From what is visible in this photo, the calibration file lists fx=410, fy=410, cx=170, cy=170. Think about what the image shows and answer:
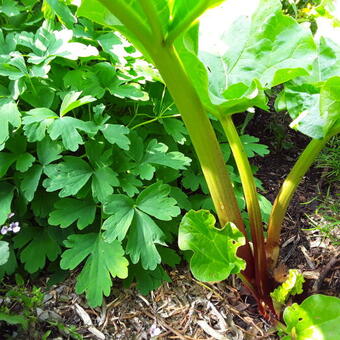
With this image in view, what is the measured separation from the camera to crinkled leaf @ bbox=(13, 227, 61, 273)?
1.37 m

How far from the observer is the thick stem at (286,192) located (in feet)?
3.76

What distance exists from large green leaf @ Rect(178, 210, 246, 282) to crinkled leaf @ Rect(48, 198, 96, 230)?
0.36 meters

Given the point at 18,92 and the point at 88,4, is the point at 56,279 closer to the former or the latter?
the point at 18,92

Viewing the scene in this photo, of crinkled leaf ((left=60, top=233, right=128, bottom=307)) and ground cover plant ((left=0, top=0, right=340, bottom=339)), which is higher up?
ground cover plant ((left=0, top=0, right=340, bottom=339))

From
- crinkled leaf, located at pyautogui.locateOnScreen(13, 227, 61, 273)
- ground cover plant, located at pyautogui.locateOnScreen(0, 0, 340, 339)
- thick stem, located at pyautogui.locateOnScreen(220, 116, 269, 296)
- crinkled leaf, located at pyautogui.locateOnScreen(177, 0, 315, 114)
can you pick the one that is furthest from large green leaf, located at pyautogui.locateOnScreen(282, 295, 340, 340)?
crinkled leaf, located at pyautogui.locateOnScreen(13, 227, 61, 273)

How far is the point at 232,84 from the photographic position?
112 centimetres

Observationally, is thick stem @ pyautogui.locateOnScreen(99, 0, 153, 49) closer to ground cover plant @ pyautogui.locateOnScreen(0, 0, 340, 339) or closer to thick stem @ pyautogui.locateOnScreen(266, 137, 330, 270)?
ground cover plant @ pyautogui.locateOnScreen(0, 0, 340, 339)

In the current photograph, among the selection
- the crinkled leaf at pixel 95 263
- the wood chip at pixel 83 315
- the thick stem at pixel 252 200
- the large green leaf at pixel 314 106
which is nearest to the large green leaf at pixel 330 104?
the large green leaf at pixel 314 106

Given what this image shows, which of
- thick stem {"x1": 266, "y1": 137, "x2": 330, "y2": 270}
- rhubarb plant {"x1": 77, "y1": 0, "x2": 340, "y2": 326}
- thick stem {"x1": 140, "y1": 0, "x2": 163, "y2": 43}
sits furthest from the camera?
thick stem {"x1": 266, "y1": 137, "x2": 330, "y2": 270}

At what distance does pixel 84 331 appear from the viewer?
50.9 inches

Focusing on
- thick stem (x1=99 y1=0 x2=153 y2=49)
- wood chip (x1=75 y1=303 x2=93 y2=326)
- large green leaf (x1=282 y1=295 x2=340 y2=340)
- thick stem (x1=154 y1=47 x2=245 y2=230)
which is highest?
thick stem (x1=99 y1=0 x2=153 y2=49)

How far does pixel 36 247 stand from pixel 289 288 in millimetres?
826

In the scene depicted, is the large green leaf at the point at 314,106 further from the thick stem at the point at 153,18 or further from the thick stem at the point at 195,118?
the thick stem at the point at 153,18

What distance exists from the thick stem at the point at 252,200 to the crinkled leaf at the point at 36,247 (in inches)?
25.7
